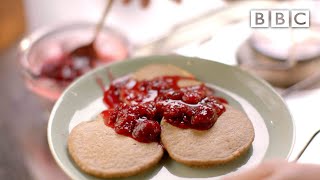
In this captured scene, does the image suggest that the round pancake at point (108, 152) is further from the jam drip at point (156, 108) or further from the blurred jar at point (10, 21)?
the blurred jar at point (10, 21)

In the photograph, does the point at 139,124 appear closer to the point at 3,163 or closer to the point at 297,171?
the point at 297,171

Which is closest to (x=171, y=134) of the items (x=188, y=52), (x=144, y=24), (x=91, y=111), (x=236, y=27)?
(x=91, y=111)

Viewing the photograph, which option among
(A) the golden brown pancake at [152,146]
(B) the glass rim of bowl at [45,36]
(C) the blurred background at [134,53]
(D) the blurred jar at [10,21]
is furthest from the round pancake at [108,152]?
(D) the blurred jar at [10,21]

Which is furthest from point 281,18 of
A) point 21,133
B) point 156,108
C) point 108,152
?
point 21,133

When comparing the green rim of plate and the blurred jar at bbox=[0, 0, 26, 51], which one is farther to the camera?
the blurred jar at bbox=[0, 0, 26, 51]

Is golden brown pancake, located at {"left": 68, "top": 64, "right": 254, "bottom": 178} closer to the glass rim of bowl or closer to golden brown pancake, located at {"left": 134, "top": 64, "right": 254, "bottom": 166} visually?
golden brown pancake, located at {"left": 134, "top": 64, "right": 254, "bottom": 166}

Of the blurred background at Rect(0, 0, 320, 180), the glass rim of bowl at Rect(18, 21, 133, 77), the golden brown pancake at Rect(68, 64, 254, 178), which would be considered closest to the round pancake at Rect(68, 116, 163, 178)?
the golden brown pancake at Rect(68, 64, 254, 178)
